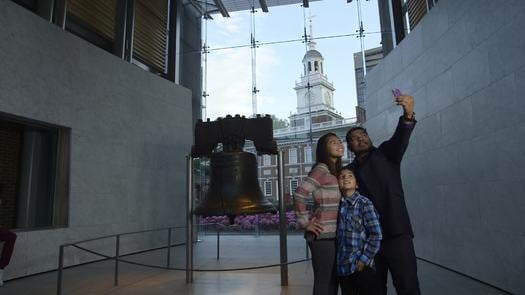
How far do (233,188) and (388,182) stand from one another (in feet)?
4.21

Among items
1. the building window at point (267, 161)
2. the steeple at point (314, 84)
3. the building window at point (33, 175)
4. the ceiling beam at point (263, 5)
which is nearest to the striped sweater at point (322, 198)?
the building window at point (33, 175)

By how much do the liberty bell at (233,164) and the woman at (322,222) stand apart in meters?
0.85

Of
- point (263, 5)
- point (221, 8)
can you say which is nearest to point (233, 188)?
point (263, 5)

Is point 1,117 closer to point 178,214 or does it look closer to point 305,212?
point 178,214

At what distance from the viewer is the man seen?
165 cm

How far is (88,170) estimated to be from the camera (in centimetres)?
510

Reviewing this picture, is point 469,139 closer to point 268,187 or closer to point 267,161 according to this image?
point 268,187

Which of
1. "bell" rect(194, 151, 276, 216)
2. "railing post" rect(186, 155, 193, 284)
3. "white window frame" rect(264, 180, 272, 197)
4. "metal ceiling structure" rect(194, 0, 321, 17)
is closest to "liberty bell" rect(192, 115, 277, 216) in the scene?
"bell" rect(194, 151, 276, 216)

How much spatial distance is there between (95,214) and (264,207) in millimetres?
3558

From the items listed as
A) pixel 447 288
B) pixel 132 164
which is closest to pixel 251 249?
pixel 132 164

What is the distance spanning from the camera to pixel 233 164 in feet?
9.04

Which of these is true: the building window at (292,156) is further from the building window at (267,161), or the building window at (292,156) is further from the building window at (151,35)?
the building window at (151,35)

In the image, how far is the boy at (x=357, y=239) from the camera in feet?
5.12

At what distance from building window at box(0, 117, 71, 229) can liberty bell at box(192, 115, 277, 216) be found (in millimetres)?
2596
